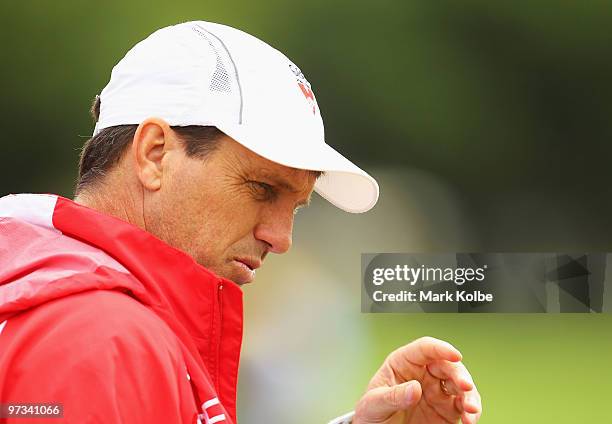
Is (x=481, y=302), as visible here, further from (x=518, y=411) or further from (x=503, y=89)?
(x=503, y=89)

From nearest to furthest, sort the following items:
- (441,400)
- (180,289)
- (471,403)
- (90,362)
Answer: (90,362) → (180,289) → (471,403) → (441,400)

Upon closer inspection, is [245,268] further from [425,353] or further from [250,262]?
[425,353]

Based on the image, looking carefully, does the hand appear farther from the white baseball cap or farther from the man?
the white baseball cap

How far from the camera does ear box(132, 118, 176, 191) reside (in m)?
1.10

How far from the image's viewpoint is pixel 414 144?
3.66 metres

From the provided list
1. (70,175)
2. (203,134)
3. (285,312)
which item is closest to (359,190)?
(203,134)

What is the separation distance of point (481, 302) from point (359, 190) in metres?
2.32

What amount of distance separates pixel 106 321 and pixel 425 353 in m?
0.75

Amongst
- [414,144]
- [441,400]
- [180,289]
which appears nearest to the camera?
[180,289]

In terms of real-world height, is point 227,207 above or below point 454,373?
above

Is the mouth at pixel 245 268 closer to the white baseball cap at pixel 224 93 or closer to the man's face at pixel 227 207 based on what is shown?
the man's face at pixel 227 207

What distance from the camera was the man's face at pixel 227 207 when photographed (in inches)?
44.2

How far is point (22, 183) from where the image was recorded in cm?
358

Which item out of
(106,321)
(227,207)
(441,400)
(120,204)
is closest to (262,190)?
(227,207)
